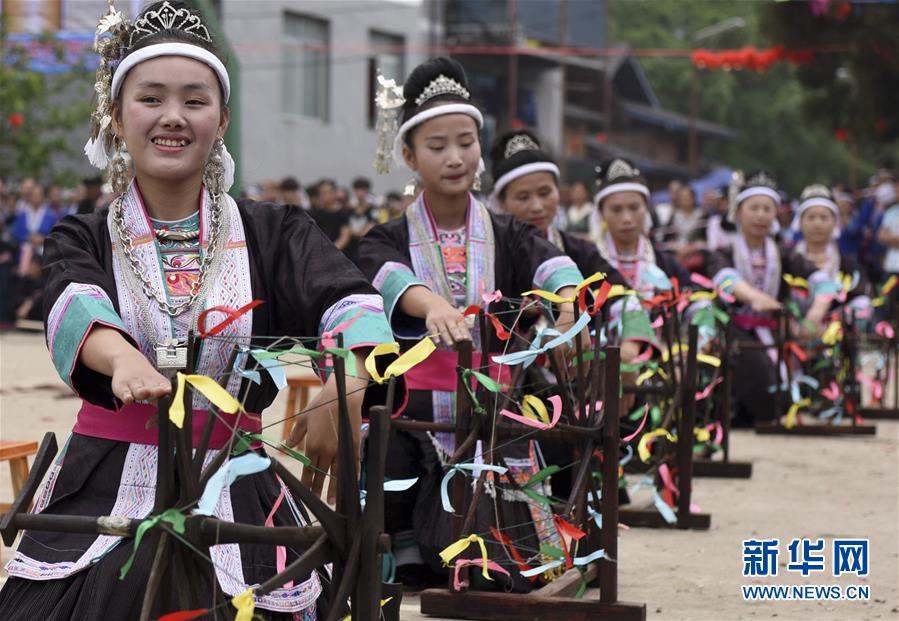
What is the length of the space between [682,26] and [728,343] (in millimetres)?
53563

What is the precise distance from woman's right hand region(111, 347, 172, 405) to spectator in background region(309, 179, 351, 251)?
12.1 meters

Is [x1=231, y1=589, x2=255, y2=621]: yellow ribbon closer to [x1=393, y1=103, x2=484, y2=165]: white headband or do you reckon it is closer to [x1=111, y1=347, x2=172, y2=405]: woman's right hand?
[x1=111, y1=347, x2=172, y2=405]: woman's right hand

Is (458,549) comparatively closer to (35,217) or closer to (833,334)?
(833,334)

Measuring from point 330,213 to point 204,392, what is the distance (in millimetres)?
13221

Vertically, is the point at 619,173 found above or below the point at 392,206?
above

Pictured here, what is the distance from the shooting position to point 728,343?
725 centimetres

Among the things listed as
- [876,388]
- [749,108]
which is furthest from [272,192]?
[749,108]

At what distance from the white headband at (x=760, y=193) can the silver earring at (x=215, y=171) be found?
7.09 metres

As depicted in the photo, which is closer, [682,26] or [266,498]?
[266,498]

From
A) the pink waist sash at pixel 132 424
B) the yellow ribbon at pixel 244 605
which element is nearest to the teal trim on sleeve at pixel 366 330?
the pink waist sash at pixel 132 424

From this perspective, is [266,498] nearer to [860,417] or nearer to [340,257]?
[340,257]

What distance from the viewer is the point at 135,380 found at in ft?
9.53

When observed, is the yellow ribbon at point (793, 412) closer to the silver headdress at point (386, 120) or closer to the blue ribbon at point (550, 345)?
the silver headdress at point (386, 120)

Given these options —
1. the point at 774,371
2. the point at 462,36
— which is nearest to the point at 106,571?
the point at 774,371
